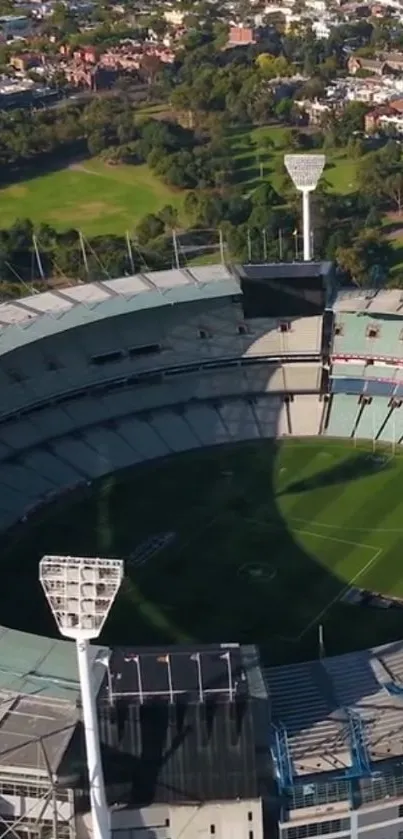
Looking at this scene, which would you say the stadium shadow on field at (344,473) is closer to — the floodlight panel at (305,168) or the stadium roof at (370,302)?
the stadium roof at (370,302)

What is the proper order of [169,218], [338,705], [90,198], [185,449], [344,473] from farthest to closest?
[90,198] < [169,218] < [185,449] < [344,473] < [338,705]

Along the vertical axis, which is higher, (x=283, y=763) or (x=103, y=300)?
(x=103, y=300)

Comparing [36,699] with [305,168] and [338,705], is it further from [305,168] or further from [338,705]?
[305,168]

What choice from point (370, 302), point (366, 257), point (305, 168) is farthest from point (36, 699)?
point (366, 257)

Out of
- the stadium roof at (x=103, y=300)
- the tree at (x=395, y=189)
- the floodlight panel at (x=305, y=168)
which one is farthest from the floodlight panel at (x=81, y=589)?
the tree at (x=395, y=189)

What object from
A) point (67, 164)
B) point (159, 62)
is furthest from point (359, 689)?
point (159, 62)

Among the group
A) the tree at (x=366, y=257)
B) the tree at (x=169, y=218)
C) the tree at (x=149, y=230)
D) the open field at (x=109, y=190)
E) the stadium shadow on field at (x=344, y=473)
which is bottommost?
the stadium shadow on field at (x=344, y=473)

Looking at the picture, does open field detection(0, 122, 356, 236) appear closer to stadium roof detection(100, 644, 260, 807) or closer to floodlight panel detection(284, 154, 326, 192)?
floodlight panel detection(284, 154, 326, 192)
